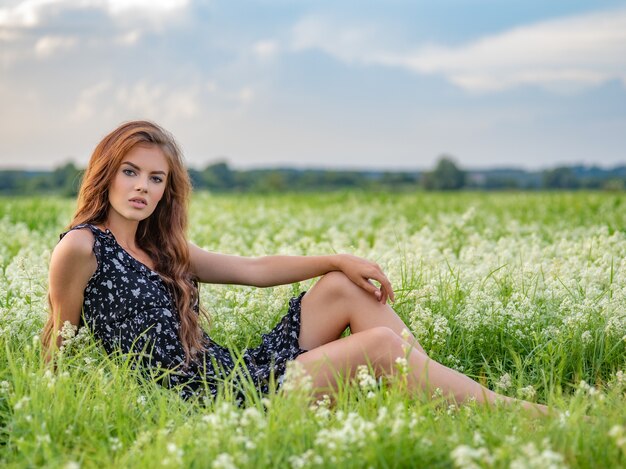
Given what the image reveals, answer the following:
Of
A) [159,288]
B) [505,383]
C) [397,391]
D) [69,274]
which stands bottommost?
[505,383]

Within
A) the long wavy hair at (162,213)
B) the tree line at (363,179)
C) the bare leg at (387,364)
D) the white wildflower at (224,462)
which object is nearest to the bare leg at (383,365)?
the bare leg at (387,364)

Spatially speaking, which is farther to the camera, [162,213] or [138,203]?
[162,213]

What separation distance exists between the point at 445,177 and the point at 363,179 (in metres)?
5.22

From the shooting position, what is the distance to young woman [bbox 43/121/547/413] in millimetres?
4762

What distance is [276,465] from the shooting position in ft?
10.8

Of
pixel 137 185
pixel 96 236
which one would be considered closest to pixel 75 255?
pixel 96 236

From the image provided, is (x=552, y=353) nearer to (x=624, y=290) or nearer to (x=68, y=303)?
(x=624, y=290)

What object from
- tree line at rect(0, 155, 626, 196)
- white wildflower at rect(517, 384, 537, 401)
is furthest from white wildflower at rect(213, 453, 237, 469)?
tree line at rect(0, 155, 626, 196)

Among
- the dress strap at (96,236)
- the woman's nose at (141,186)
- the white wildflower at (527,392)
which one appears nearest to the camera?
the white wildflower at (527,392)

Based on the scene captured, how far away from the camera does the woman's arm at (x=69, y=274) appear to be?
186 inches

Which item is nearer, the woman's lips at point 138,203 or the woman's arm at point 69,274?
the woman's arm at point 69,274

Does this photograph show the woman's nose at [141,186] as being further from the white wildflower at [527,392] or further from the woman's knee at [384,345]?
the white wildflower at [527,392]

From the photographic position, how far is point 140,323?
486 cm

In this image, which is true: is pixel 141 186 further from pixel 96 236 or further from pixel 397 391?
pixel 397 391
